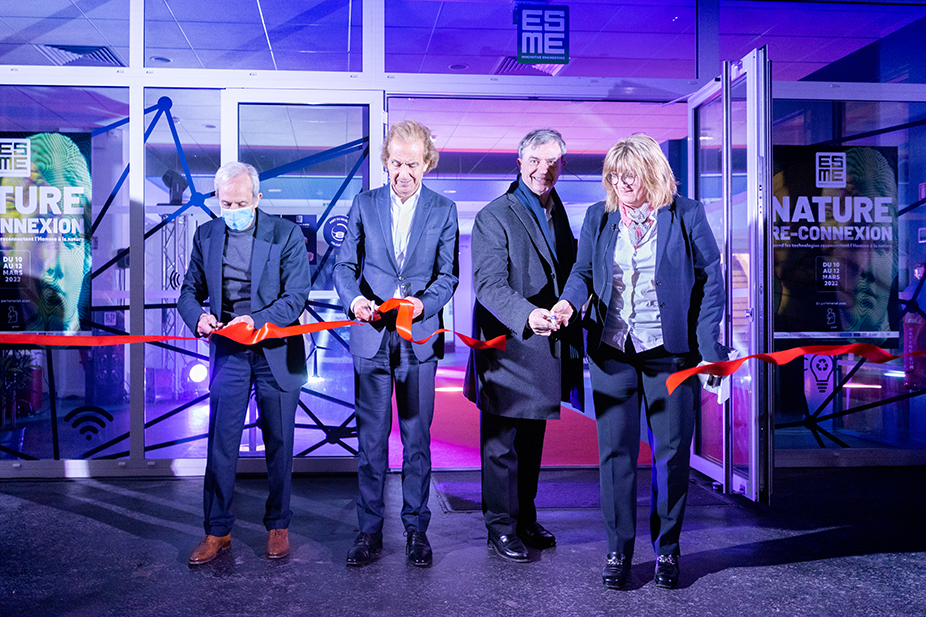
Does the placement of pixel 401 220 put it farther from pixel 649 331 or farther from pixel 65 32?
pixel 65 32

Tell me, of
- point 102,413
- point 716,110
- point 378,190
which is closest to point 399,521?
point 378,190

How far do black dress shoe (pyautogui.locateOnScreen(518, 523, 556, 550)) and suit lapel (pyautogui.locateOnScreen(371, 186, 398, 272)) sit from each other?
1215 millimetres

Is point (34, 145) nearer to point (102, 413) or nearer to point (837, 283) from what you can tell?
point (102, 413)

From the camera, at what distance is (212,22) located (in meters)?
5.10

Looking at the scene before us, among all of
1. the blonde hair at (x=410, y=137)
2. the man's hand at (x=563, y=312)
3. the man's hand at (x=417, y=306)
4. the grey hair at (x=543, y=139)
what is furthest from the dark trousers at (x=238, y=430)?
the grey hair at (x=543, y=139)

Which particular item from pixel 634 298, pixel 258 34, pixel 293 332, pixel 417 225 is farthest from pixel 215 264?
pixel 258 34

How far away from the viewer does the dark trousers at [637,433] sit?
233cm

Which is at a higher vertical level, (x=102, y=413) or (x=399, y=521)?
(x=102, y=413)

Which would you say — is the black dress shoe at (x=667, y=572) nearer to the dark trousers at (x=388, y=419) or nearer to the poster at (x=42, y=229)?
the dark trousers at (x=388, y=419)

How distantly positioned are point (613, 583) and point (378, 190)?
5.58 ft

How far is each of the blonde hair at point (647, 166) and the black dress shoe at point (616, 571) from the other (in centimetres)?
124

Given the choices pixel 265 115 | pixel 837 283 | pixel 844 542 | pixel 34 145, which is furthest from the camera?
pixel 265 115

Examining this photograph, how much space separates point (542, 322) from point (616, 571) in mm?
905

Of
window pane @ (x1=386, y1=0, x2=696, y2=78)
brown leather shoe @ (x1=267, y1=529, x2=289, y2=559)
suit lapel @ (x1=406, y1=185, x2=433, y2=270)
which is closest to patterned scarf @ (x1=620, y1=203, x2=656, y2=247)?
suit lapel @ (x1=406, y1=185, x2=433, y2=270)
